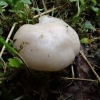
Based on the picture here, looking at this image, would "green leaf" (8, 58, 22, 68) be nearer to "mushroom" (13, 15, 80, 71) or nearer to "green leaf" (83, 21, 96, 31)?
"mushroom" (13, 15, 80, 71)

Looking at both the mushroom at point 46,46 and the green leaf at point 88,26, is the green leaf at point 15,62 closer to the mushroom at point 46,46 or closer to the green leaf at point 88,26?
the mushroom at point 46,46

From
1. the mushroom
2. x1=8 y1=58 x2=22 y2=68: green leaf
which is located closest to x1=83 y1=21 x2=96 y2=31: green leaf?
the mushroom

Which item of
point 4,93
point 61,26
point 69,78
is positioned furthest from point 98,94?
point 4,93

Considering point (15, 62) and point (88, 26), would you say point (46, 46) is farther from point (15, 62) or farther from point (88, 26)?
point (88, 26)

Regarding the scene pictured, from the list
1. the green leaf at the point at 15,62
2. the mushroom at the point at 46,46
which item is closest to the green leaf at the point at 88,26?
the mushroom at the point at 46,46

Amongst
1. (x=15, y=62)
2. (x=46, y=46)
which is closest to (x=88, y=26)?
(x=46, y=46)

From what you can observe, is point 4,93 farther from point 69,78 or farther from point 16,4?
point 16,4

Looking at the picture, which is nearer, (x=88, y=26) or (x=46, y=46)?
(x=46, y=46)

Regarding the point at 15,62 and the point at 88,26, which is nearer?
the point at 15,62
